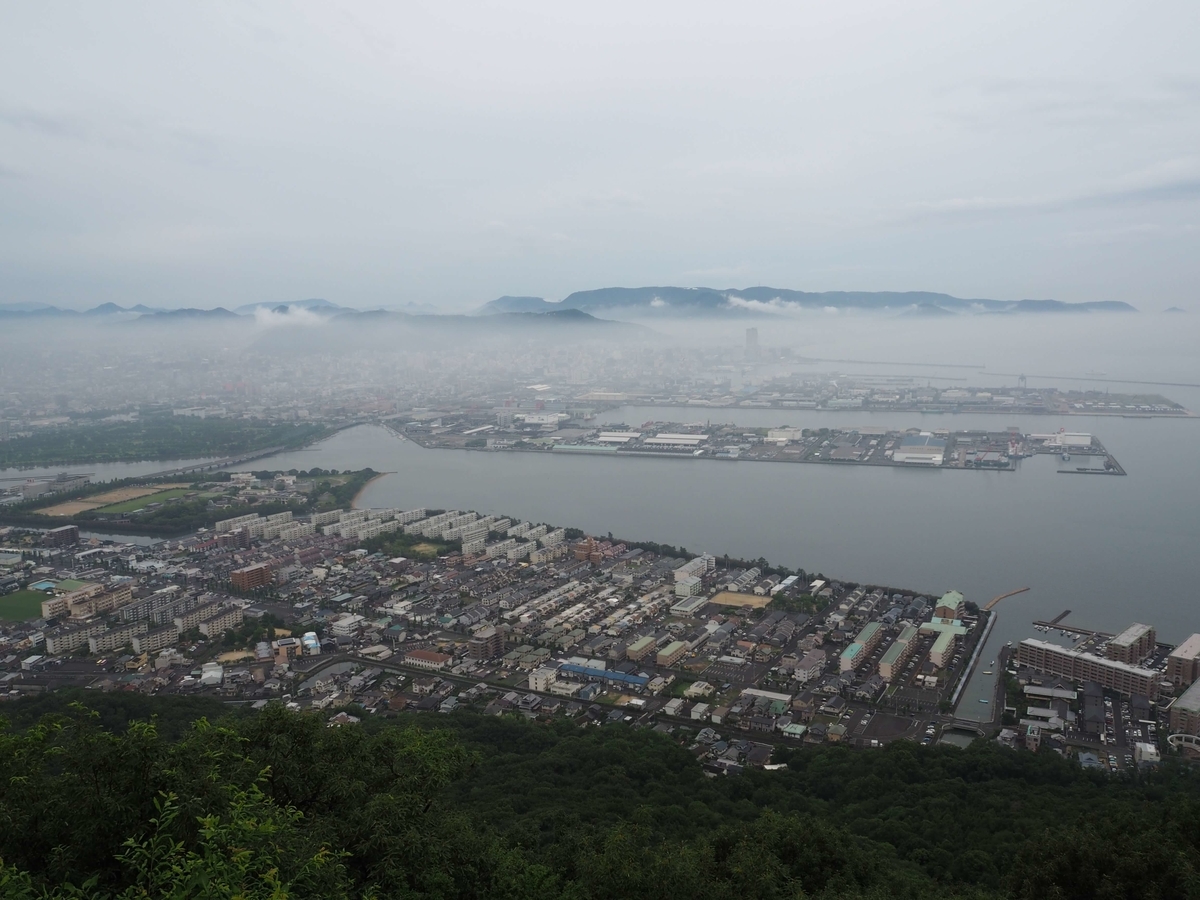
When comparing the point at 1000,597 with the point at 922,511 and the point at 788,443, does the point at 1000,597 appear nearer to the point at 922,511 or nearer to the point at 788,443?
the point at 922,511

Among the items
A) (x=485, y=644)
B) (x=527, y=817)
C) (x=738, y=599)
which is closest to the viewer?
(x=527, y=817)

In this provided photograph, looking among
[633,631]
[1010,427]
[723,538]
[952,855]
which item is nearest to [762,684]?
[633,631]

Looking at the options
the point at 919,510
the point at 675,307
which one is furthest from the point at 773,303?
the point at 919,510

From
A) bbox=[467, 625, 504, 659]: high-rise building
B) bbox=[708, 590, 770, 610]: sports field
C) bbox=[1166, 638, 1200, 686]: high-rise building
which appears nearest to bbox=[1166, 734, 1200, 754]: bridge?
bbox=[1166, 638, 1200, 686]: high-rise building

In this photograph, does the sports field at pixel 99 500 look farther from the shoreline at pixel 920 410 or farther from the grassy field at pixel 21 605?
the shoreline at pixel 920 410

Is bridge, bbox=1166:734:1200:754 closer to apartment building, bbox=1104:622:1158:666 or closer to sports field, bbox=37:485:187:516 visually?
apartment building, bbox=1104:622:1158:666

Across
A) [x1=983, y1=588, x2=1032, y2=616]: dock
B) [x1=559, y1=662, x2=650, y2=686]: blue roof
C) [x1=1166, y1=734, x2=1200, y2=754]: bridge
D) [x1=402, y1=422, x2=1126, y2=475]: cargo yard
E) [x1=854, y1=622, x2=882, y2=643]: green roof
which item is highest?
[x1=402, y1=422, x2=1126, y2=475]: cargo yard
